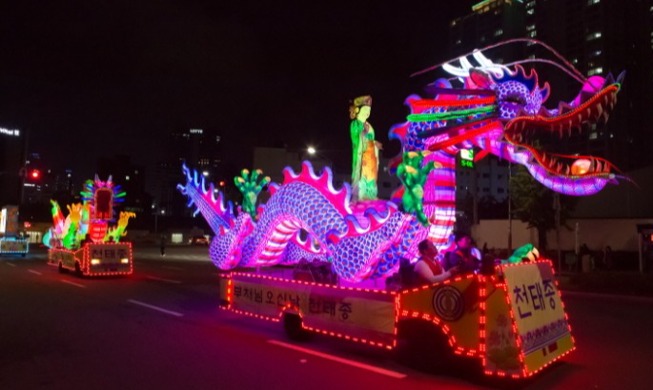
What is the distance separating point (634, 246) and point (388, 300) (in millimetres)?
26060

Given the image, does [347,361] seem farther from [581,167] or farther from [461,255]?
[581,167]

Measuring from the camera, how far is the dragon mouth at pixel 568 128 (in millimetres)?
7582

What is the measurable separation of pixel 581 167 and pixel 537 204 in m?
23.1

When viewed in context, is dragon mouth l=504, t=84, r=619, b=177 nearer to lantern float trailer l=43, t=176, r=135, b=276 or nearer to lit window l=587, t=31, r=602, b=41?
lantern float trailer l=43, t=176, r=135, b=276

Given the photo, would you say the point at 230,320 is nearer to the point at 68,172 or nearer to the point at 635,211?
the point at 635,211

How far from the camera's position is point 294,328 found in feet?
29.9

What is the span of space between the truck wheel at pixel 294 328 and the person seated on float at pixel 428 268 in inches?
114

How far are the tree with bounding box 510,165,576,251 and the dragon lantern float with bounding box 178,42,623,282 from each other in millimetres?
21232

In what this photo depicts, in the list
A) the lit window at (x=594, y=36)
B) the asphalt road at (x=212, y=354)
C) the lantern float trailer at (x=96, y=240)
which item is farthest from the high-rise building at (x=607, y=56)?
Result: the asphalt road at (x=212, y=354)

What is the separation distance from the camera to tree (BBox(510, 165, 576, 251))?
29.4 meters

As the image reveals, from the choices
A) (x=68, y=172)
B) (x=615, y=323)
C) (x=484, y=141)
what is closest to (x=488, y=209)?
(x=615, y=323)

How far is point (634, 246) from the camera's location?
27875mm

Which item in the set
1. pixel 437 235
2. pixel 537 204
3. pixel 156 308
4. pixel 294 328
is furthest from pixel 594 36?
pixel 294 328

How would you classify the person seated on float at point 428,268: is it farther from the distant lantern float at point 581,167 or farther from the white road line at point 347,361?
the distant lantern float at point 581,167
